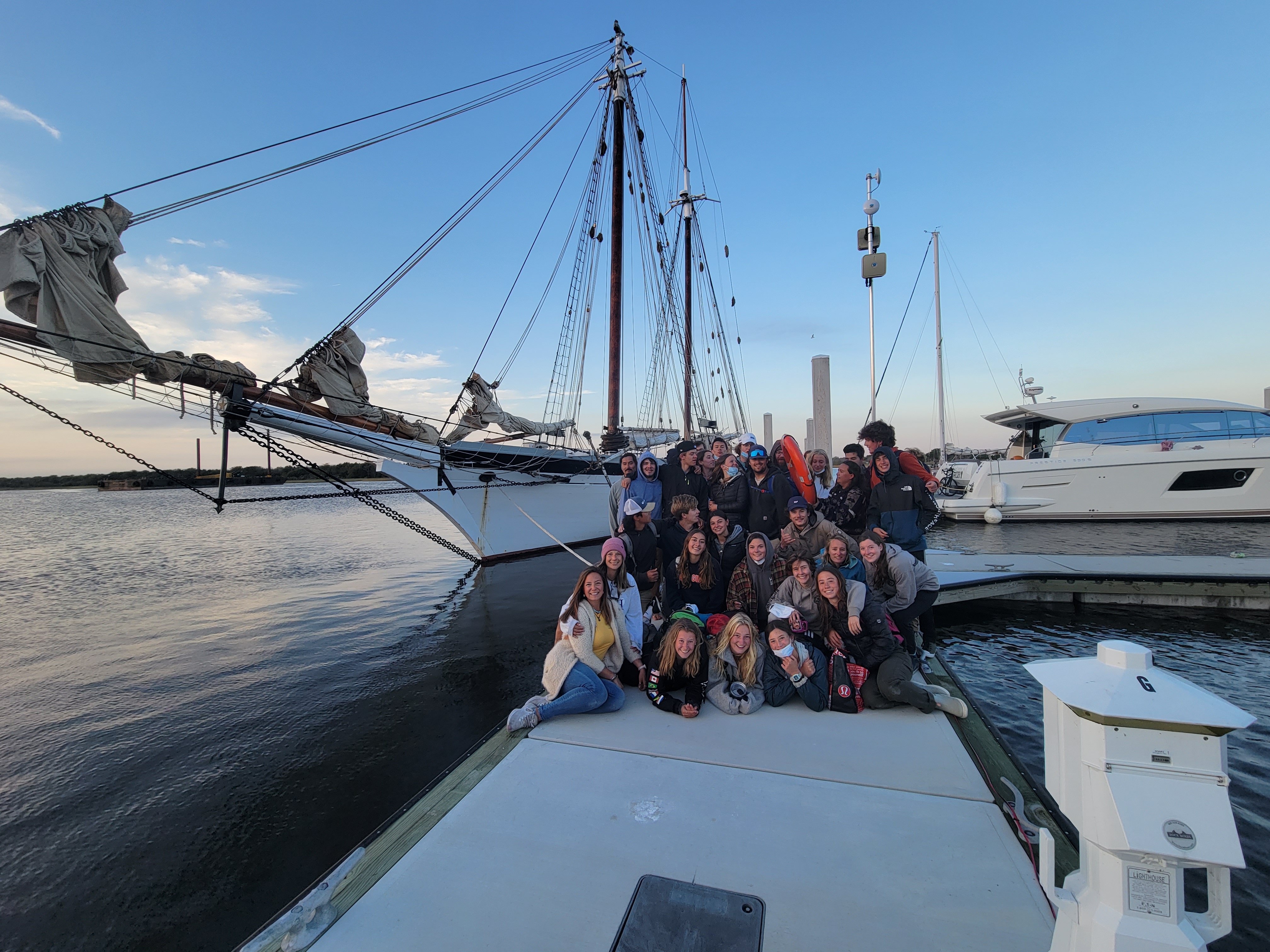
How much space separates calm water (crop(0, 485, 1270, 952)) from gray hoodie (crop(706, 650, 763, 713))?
252 cm

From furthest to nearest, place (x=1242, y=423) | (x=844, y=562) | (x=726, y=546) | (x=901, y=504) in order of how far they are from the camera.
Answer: (x=1242, y=423) → (x=901, y=504) → (x=726, y=546) → (x=844, y=562)

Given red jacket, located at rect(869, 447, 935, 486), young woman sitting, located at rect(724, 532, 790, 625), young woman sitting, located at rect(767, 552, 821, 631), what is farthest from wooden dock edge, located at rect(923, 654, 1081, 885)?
red jacket, located at rect(869, 447, 935, 486)

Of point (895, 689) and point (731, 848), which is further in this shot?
point (895, 689)

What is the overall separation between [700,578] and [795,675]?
4.28ft

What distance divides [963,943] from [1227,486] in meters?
26.5

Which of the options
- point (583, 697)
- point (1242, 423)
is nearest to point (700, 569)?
point (583, 697)

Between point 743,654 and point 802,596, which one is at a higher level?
point 802,596

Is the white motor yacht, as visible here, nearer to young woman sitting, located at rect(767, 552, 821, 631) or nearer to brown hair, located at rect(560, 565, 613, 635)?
young woman sitting, located at rect(767, 552, 821, 631)

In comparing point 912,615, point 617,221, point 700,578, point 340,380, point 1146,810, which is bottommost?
point 912,615

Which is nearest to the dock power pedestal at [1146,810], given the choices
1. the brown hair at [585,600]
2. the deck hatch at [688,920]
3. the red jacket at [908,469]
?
the deck hatch at [688,920]

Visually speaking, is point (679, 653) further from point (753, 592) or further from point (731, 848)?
point (731, 848)

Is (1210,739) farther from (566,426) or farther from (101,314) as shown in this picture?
(566,426)

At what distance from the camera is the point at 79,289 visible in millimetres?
6320

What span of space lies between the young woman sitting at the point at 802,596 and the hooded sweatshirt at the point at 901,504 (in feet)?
5.17
